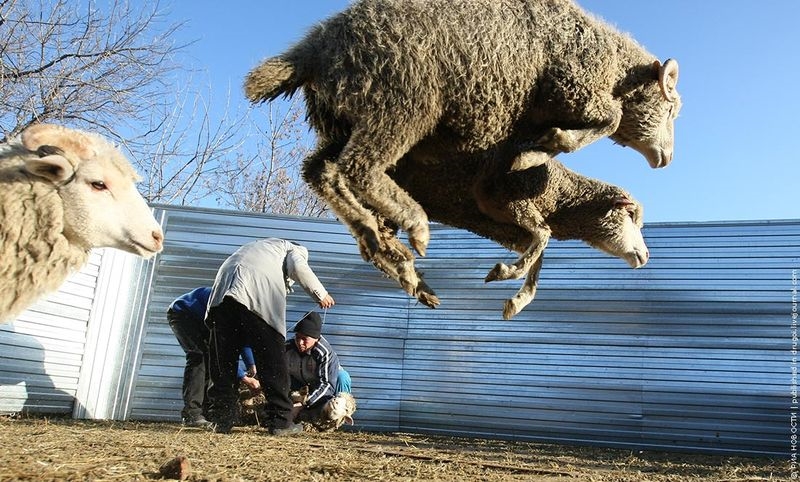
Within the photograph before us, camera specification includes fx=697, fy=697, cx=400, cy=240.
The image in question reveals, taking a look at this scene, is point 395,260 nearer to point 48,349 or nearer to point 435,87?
point 435,87

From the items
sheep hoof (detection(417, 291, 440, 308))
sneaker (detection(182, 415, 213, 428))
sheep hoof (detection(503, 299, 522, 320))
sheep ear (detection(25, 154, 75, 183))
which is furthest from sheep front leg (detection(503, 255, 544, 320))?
sneaker (detection(182, 415, 213, 428))

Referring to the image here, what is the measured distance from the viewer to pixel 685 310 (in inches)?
313

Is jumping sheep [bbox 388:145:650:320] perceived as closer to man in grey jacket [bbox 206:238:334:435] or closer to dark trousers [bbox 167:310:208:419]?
man in grey jacket [bbox 206:238:334:435]

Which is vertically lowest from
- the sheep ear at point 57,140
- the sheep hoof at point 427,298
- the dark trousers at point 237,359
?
the dark trousers at point 237,359

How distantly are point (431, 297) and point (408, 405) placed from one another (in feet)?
18.3

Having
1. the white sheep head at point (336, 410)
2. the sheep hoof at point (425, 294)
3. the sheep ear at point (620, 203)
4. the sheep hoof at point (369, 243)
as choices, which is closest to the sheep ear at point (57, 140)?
the sheep hoof at point (369, 243)

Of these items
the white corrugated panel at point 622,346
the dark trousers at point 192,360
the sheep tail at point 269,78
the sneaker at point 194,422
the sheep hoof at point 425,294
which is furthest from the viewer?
the white corrugated panel at point 622,346

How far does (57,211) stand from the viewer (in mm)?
3680

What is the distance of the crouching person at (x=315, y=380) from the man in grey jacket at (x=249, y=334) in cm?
64

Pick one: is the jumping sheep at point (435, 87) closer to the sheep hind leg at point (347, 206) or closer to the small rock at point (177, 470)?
the sheep hind leg at point (347, 206)

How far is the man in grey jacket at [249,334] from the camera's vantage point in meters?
6.17

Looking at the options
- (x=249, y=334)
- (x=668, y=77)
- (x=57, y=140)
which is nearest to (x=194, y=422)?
(x=249, y=334)

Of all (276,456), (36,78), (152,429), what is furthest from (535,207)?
(36,78)

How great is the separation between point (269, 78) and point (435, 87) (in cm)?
69
